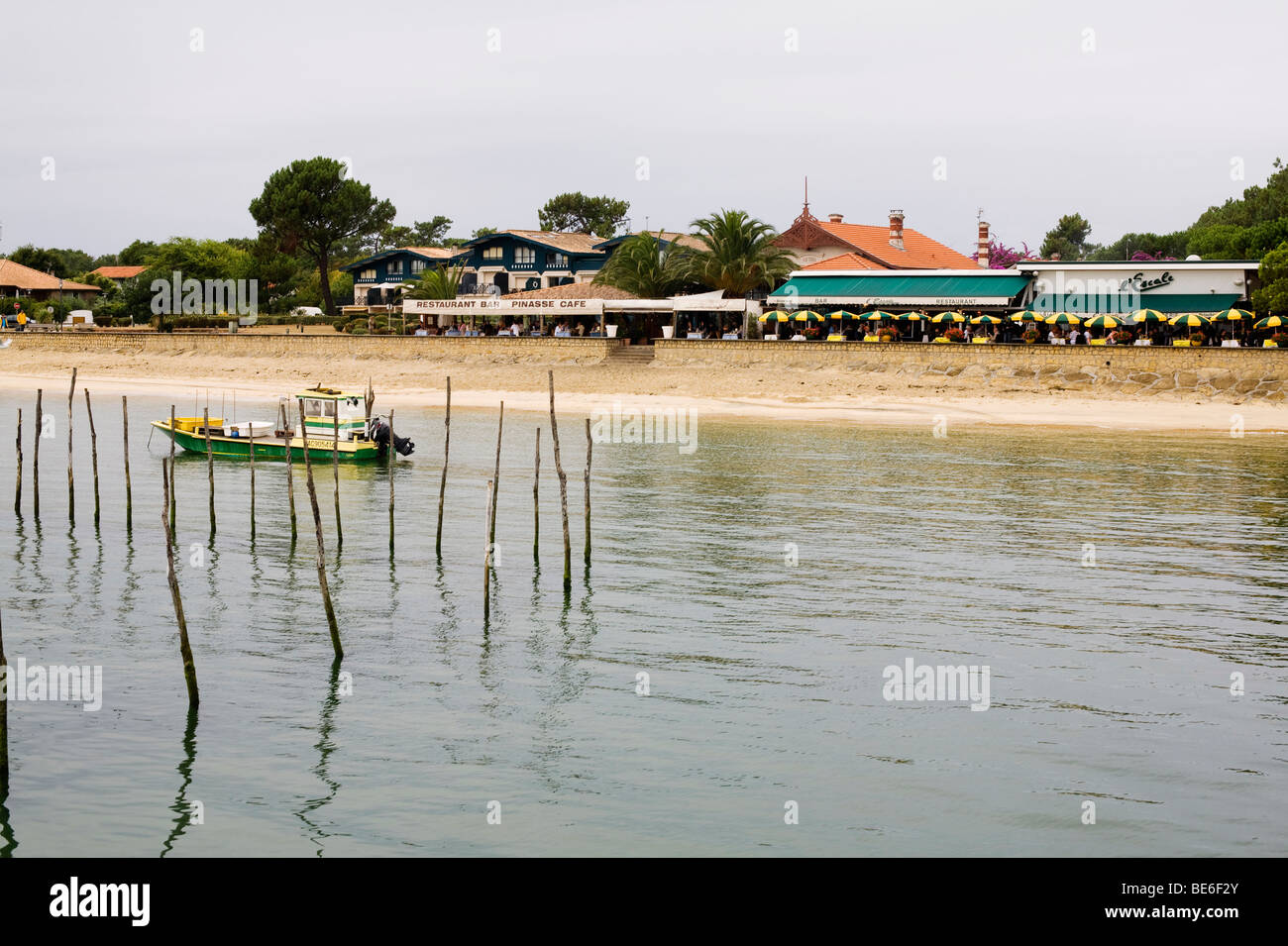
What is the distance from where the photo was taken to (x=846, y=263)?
76.7 meters

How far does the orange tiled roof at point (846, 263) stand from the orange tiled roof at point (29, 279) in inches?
2611

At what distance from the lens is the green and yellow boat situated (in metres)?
44.0

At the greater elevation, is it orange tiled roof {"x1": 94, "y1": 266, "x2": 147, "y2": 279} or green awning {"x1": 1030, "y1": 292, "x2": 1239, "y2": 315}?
orange tiled roof {"x1": 94, "y1": 266, "x2": 147, "y2": 279}

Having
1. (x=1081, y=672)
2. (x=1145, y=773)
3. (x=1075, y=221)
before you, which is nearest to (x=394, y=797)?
(x=1145, y=773)

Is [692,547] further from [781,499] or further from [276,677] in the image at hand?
[276,677]

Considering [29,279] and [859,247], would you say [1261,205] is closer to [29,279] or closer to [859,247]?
[859,247]

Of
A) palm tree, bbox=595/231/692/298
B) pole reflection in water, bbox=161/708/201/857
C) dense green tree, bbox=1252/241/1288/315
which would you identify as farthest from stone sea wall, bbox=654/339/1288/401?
pole reflection in water, bbox=161/708/201/857

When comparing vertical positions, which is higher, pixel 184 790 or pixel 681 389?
pixel 681 389

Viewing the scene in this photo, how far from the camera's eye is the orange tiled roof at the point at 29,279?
11106cm

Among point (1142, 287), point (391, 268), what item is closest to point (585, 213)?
point (391, 268)

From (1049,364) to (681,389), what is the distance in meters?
17.4

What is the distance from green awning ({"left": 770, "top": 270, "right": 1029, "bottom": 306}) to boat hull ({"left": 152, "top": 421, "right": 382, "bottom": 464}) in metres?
31.8

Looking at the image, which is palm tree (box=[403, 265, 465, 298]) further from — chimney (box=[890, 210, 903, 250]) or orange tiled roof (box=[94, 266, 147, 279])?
orange tiled roof (box=[94, 266, 147, 279])

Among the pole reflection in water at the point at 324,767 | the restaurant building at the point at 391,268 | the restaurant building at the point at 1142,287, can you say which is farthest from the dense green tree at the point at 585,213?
the pole reflection in water at the point at 324,767
